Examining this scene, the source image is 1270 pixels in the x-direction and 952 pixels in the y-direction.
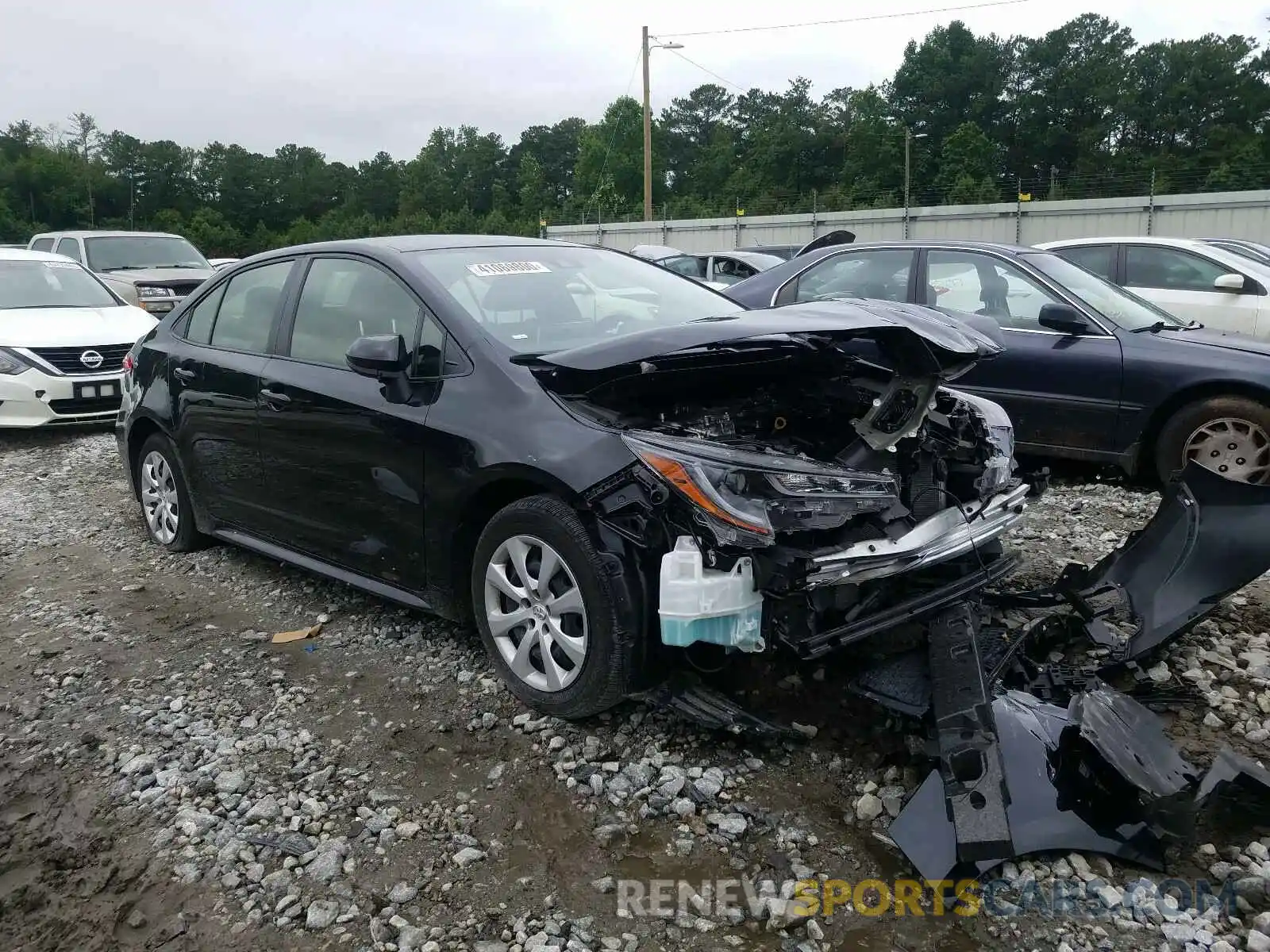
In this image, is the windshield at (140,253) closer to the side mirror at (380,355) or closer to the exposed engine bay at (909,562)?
the side mirror at (380,355)

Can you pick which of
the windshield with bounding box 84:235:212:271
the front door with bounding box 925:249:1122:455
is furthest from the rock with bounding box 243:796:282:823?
the windshield with bounding box 84:235:212:271

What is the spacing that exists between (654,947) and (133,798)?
179cm

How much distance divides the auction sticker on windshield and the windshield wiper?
151 inches

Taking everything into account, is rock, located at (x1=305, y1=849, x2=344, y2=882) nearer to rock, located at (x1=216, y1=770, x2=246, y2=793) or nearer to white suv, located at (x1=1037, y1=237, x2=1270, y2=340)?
rock, located at (x1=216, y1=770, x2=246, y2=793)

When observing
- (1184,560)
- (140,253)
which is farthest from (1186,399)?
(140,253)

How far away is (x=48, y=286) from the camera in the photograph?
1009 centimetres

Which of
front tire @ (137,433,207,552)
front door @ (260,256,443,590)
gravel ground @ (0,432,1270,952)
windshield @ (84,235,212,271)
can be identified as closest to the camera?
gravel ground @ (0,432,1270,952)

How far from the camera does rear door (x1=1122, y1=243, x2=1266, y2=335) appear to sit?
9.71 meters

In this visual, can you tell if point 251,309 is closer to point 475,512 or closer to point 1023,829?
point 475,512

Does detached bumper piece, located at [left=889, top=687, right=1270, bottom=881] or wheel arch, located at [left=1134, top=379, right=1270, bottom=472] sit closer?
detached bumper piece, located at [left=889, top=687, right=1270, bottom=881]

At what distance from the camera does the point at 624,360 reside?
3.14 m

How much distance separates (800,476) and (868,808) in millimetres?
1015

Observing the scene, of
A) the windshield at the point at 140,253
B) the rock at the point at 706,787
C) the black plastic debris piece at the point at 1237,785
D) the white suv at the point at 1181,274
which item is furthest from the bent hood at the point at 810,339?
the windshield at the point at 140,253

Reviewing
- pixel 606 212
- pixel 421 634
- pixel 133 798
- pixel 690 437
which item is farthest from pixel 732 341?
pixel 606 212
